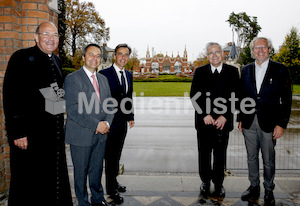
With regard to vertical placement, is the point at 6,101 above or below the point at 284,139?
above

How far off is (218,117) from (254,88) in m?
0.67

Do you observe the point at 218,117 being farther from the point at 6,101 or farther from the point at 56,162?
the point at 6,101

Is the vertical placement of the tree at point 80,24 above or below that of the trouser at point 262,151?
above

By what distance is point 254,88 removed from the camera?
3.33 metres

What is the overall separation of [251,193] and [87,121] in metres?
2.59

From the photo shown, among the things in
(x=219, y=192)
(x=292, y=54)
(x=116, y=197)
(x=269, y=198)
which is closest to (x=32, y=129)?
(x=116, y=197)

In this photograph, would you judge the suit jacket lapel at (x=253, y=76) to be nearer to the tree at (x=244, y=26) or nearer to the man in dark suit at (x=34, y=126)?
the man in dark suit at (x=34, y=126)

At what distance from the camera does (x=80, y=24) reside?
1302 inches

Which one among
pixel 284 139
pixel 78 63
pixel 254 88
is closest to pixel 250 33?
pixel 78 63

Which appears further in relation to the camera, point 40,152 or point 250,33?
point 250,33

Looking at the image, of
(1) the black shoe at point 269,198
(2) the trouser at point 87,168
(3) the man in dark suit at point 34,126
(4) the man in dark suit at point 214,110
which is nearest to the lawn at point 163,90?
(4) the man in dark suit at point 214,110

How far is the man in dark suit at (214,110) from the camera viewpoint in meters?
3.39

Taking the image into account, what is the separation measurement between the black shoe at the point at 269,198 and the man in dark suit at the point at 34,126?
2.79 metres

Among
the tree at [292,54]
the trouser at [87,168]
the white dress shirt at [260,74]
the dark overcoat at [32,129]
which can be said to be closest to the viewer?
the dark overcoat at [32,129]
